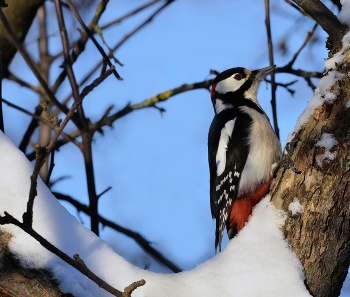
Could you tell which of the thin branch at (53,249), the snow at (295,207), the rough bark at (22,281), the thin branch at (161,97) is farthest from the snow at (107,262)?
the thin branch at (161,97)

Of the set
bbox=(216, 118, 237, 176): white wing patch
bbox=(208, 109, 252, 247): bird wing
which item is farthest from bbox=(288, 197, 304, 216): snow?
bbox=(216, 118, 237, 176): white wing patch

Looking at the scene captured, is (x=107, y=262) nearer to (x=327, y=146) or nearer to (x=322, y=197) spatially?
(x=322, y=197)

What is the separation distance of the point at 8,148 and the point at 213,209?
186 cm

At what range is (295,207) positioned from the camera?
2199mm

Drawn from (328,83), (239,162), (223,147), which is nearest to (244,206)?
(239,162)

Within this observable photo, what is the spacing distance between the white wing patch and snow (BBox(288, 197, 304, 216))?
1.29 meters

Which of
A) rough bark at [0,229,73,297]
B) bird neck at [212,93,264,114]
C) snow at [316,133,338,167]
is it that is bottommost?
rough bark at [0,229,73,297]

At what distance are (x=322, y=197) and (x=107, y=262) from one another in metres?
0.91

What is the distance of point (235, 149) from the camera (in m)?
3.46

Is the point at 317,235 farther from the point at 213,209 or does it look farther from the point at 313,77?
the point at 313,77

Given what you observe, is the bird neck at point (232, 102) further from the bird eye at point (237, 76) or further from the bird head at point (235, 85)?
the bird eye at point (237, 76)

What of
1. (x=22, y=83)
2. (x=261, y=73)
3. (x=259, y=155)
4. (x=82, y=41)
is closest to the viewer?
(x=259, y=155)

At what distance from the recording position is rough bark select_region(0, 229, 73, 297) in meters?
1.76

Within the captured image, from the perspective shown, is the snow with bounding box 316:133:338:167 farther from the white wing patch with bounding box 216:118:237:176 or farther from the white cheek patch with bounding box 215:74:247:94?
the white cheek patch with bounding box 215:74:247:94
